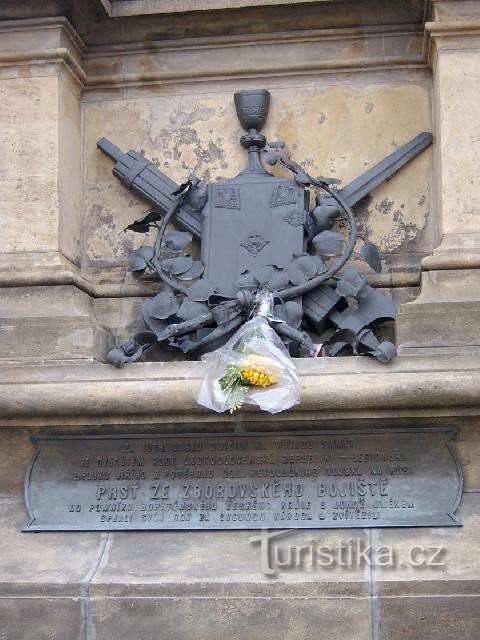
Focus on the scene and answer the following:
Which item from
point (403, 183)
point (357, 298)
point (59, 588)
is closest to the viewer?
point (59, 588)

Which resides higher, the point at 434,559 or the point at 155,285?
the point at 155,285

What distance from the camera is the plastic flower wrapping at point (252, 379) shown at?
5.49 meters

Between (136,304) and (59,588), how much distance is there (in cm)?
172

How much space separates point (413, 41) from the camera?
6.55 metres

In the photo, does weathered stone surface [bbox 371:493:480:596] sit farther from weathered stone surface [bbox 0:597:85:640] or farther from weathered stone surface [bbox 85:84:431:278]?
weathered stone surface [bbox 85:84:431:278]

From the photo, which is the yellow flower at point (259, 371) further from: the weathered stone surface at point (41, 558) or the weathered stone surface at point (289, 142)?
the weathered stone surface at point (289, 142)

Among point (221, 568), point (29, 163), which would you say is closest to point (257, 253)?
point (29, 163)

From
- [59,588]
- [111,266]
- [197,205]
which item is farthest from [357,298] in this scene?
[59,588]

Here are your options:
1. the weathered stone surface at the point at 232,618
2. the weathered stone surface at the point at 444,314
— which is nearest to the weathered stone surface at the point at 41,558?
the weathered stone surface at the point at 232,618

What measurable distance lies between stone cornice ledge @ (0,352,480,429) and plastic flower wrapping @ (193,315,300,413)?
79 millimetres

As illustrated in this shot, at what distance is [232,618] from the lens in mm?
5305

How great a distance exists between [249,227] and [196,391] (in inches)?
43.5

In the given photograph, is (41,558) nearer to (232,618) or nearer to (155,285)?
(232,618)

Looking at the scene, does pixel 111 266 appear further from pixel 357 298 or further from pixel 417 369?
pixel 417 369
